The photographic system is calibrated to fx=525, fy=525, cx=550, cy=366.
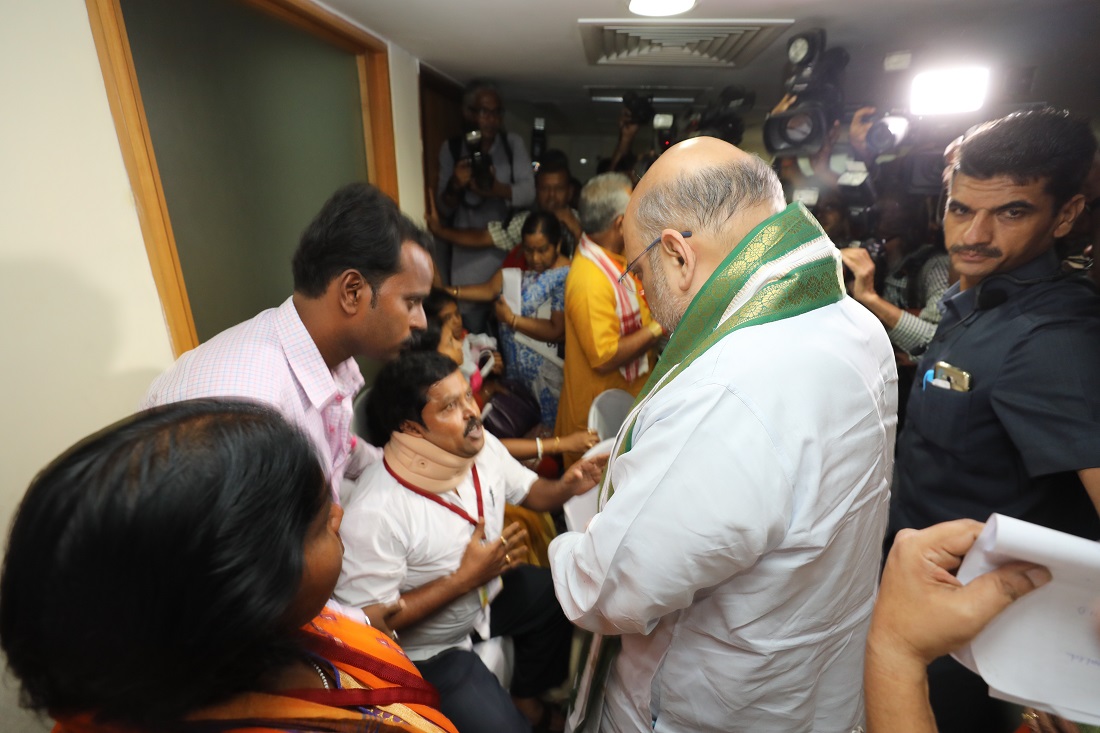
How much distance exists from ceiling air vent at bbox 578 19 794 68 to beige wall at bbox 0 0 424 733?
168 cm

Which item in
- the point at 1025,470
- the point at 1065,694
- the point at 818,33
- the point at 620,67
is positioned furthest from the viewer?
the point at 620,67

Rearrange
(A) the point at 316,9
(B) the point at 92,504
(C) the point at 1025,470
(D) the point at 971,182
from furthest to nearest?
(A) the point at 316,9 < (D) the point at 971,182 < (C) the point at 1025,470 < (B) the point at 92,504

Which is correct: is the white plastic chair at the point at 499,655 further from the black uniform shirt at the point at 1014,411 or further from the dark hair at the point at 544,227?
the dark hair at the point at 544,227

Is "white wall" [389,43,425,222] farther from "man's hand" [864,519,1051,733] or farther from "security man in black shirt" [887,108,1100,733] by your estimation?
"man's hand" [864,519,1051,733]

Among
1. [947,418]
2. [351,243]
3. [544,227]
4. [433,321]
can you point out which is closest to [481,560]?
[351,243]

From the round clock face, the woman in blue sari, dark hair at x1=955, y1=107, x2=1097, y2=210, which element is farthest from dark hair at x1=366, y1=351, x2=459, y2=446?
the round clock face

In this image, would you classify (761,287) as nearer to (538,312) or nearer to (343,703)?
(343,703)

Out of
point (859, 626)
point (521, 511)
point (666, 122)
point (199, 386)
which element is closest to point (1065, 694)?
point (859, 626)

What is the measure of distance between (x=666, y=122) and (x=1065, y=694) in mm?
3167

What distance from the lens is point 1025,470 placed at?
1151 mm

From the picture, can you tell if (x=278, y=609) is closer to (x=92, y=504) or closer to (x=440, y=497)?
(x=92, y=504)

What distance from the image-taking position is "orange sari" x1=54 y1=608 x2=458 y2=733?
1.78ft

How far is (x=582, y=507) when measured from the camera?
156 cm

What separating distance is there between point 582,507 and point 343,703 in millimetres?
991
